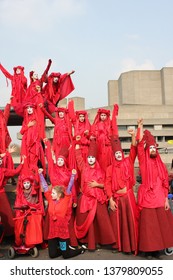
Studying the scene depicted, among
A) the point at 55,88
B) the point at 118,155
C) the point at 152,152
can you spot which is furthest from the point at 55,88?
the point at 152,152

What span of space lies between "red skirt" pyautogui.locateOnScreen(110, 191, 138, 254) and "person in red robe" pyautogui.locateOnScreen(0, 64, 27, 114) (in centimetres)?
381

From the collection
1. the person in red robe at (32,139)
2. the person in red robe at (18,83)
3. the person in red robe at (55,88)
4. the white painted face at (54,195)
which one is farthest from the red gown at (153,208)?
the person in red robe at (18,83)

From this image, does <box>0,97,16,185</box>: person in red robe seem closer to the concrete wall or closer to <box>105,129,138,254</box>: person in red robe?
<box>105,129,138,254</box>: person in red robe

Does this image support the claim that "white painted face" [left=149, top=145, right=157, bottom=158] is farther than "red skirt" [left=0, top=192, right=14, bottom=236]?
No

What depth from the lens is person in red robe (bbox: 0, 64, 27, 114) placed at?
24.6 ft

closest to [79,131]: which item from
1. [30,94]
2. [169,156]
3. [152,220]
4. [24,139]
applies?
[24,139]

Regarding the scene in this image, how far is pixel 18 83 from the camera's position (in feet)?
24.9

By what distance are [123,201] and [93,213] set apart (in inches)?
21.1

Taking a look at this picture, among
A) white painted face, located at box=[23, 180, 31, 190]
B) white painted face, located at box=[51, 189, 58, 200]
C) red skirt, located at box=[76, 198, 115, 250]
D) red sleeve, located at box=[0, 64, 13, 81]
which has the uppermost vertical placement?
red sleeve, located at box=[0, 64, 13, 81]

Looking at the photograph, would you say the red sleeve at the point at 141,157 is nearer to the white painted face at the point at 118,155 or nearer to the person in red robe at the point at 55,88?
the white painted face at the point at 118,155

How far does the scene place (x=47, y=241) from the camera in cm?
504

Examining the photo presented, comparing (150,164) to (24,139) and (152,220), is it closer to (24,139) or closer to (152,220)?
(152,220)

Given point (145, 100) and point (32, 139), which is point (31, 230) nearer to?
point (32, 139)

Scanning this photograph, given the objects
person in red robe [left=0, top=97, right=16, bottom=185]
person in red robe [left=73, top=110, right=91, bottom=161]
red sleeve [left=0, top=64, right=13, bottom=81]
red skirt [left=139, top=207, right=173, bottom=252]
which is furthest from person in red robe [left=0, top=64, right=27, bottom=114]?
red skirt [left=139, top=207, right=173, bottom=252]
